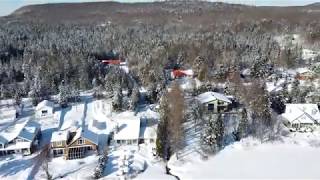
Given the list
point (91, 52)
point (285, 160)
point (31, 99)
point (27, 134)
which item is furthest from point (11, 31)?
point (285, 160)

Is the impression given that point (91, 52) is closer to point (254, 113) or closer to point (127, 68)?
point (127, 68)

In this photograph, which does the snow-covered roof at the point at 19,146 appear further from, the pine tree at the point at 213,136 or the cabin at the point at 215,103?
the cabin at the point at 215,103

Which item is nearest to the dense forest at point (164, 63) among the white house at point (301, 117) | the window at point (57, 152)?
the white house at point (301, 117)

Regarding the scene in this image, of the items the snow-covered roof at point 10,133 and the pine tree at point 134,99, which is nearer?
the snow-covered roof at point 10,133

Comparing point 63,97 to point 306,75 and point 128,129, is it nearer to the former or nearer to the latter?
point 128,129

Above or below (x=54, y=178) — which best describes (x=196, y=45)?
above

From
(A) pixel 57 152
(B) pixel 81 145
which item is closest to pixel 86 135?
(B) pixel 81 145
